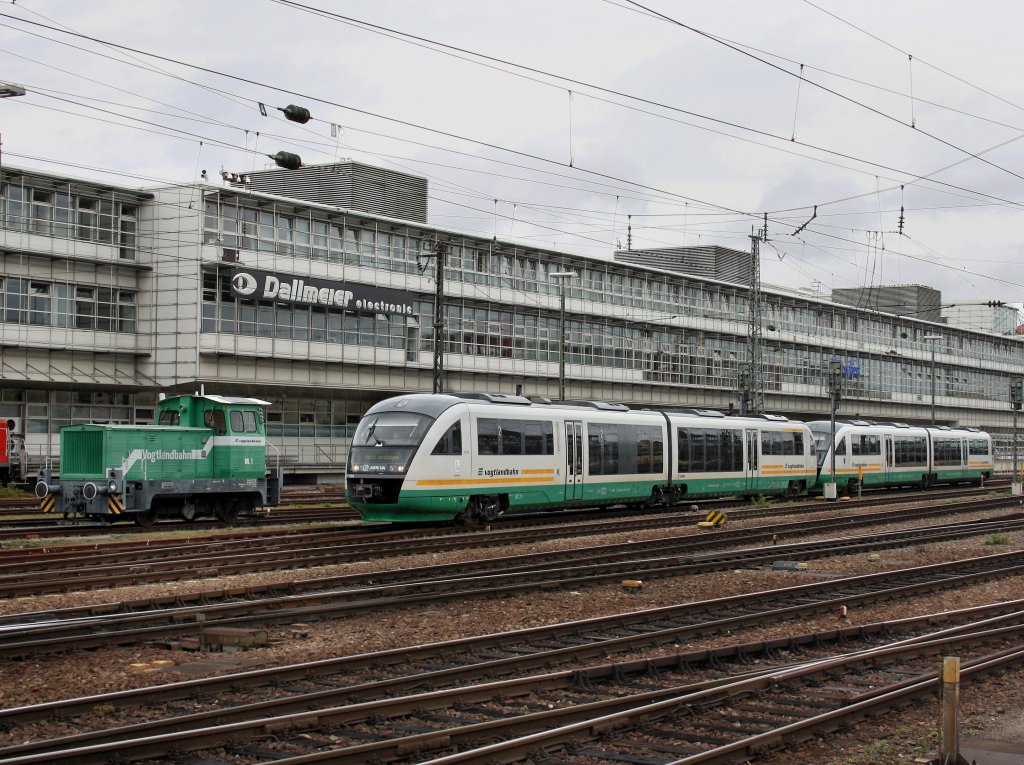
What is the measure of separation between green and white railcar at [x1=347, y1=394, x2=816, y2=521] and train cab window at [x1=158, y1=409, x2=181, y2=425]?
4.61m

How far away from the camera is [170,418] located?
1093 inches

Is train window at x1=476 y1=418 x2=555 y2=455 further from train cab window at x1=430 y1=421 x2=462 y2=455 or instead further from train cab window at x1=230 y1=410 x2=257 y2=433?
train cab window at x1=230 y1=410 x2=257 y2=433

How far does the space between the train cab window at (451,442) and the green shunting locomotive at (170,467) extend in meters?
5.34

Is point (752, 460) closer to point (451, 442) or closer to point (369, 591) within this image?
point (451, 442)

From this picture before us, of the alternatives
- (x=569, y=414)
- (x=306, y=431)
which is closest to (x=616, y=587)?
(x=569, y=414)

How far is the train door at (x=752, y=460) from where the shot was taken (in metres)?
38.3

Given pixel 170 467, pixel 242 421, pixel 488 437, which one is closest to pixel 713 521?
pixel 488 437

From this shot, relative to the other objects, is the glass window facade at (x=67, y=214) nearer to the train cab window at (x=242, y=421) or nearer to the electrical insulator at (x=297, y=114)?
the train cab window at (x=242, y=421)

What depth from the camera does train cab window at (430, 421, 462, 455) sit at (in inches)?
1005

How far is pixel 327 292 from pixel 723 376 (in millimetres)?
32323

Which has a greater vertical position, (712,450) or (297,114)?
(297,114)

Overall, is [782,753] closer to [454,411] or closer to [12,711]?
[12,711]

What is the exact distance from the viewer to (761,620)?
14.2m

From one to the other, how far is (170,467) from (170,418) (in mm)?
1715
